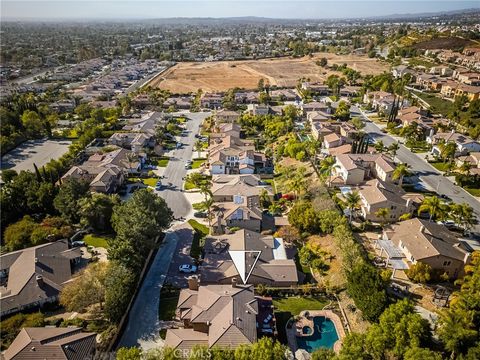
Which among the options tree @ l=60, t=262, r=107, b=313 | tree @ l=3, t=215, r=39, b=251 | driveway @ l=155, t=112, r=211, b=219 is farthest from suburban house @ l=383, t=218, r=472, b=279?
tree @ l=3, t=215, r=39, b=251

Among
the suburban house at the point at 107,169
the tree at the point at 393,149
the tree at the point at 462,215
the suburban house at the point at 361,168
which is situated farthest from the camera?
the tree at the point at 393,149

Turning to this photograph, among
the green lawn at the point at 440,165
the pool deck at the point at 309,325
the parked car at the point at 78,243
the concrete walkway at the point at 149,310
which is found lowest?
the pool deck at the point at 309,325

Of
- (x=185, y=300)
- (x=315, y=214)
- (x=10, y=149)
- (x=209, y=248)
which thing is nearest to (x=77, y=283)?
(x=185, y=300)

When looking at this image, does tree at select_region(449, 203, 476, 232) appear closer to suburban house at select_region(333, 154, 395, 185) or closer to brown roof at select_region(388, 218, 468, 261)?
brown roof at select_region(388, 218, 468, 261)

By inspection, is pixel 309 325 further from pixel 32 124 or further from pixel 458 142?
pixel 32 124

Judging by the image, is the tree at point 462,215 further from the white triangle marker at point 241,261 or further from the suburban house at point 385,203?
the white triangle marker at point 241,261

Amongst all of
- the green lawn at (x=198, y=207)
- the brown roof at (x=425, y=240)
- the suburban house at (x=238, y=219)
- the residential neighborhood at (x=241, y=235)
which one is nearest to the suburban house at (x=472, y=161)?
the residential neighborhood at (x=241, y=235)

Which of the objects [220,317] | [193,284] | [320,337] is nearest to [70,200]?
[193,284]
